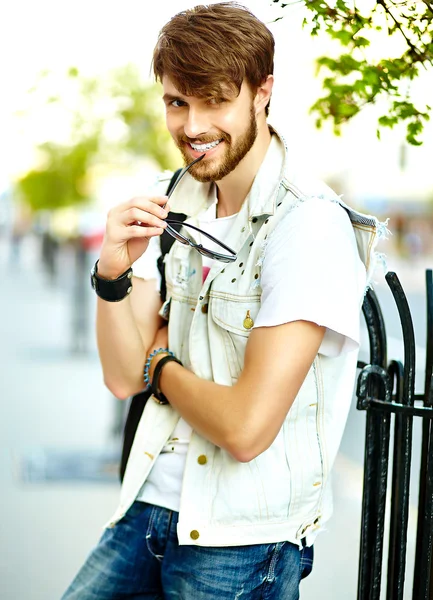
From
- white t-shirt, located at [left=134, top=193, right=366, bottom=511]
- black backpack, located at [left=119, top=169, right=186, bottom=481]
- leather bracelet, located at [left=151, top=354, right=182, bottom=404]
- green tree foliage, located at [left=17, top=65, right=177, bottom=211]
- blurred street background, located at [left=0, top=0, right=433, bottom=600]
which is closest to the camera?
white t-shirt, located at [left=134, top=193, right=366, bottom=511]

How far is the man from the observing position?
1.77 m

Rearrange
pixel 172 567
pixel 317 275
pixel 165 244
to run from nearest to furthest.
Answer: pixel 317 275, pixel 172 567, pixel 165 244

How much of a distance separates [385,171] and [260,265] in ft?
141

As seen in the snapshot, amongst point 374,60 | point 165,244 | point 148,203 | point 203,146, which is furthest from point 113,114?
point 148,203

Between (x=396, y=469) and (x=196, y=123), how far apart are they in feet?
3.15

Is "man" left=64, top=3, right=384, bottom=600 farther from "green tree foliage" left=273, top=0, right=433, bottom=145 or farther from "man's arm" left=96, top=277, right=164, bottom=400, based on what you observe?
"green tree foliage" left=273, top=0, right=433, bottom=145

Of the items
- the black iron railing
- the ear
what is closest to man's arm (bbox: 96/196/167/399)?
the ear

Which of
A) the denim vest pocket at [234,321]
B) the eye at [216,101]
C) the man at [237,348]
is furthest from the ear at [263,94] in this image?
the denim vest pocket at [234,321]

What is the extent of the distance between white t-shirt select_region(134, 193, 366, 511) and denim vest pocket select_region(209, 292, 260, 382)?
84mm

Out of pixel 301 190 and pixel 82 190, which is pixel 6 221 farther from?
pixel 301 190

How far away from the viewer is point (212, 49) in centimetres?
185

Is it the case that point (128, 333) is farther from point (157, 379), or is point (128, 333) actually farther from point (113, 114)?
point (113, 114)

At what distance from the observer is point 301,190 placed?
190cm

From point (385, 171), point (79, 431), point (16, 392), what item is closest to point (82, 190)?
point (16, 392)
